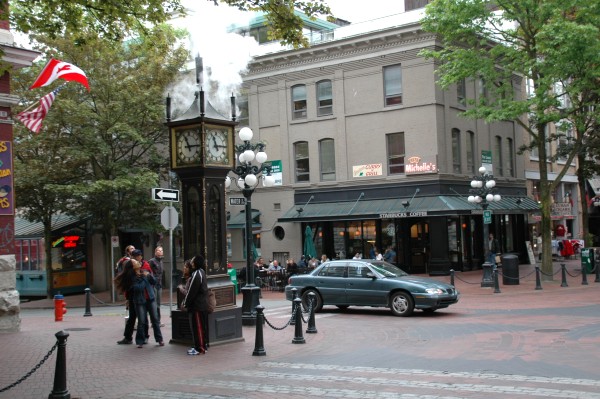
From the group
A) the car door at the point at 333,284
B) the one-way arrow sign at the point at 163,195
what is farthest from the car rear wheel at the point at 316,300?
the one-way arrow sign at the point at 163,195

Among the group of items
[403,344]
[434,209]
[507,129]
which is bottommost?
[403,344]

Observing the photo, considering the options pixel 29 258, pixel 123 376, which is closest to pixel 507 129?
pixel 29 258

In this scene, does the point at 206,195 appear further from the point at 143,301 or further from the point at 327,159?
the point at 327,159

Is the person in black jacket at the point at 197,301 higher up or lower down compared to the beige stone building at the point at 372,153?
lower down

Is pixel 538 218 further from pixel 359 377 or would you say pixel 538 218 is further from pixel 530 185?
pixel 359 377

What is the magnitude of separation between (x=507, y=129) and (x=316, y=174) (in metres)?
11.2

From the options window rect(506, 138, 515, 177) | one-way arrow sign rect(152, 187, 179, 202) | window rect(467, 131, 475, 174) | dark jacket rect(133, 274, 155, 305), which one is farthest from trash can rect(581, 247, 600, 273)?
dark jacket rect(133, 274, 155, 305)

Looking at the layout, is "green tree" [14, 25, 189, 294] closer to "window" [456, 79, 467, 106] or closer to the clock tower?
the clock tower

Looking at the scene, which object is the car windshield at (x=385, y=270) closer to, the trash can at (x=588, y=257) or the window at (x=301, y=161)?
the trash can at (x=588, y=257)

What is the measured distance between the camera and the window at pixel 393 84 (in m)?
32.2

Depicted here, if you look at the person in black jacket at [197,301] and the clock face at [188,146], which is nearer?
the person in black jacket at [197,301]

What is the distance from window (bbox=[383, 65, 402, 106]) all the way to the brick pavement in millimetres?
16398

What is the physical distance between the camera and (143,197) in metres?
27.5

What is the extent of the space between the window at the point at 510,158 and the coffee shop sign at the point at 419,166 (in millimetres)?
8245
